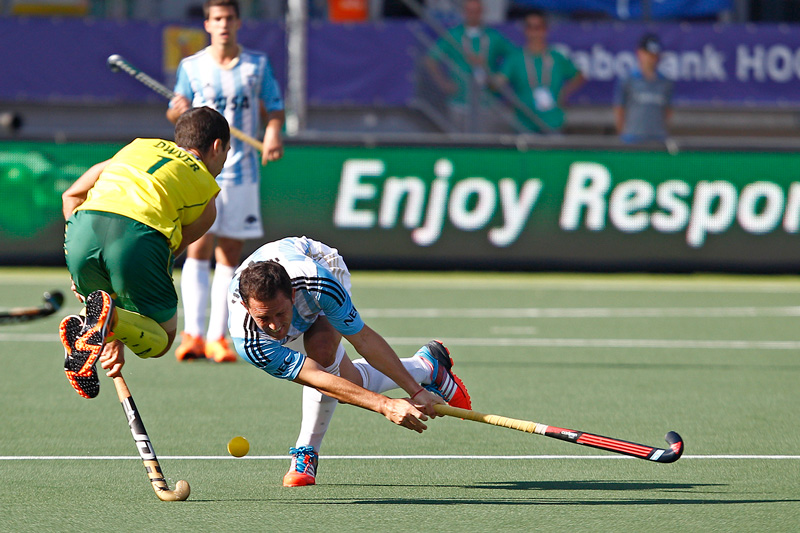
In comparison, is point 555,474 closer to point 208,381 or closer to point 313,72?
point 208,381

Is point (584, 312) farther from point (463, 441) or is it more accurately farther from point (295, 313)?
point (295, 313)

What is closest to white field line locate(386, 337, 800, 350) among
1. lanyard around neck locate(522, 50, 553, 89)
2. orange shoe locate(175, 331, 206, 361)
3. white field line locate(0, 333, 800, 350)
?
white field line locate(0, 333, 800, 350)

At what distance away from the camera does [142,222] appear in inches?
205

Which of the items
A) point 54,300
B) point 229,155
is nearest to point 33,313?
point 54,300

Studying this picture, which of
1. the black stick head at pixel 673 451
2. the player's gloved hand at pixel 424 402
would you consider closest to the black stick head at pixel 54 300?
the player's gloved hand at pixel 424 402

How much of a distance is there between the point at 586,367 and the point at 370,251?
4.79m

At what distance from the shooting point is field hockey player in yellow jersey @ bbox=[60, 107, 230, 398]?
5.22 metres

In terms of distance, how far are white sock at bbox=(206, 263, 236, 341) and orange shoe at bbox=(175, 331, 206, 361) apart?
0.09 metres

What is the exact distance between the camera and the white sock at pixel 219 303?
323 inches

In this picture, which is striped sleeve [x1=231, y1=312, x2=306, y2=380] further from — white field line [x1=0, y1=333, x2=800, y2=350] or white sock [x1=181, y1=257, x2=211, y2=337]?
white field line [x1=0, y1=333, x2=800, y2=350]

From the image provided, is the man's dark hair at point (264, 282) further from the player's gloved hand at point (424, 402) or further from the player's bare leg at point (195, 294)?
the player's bare leg at point (195, 294)

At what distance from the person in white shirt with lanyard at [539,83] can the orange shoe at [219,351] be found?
6900mm

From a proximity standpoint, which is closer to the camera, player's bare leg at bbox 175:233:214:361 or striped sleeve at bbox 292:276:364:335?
striped sleeve at bbox 292:276:364:335

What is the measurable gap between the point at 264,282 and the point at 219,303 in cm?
357
